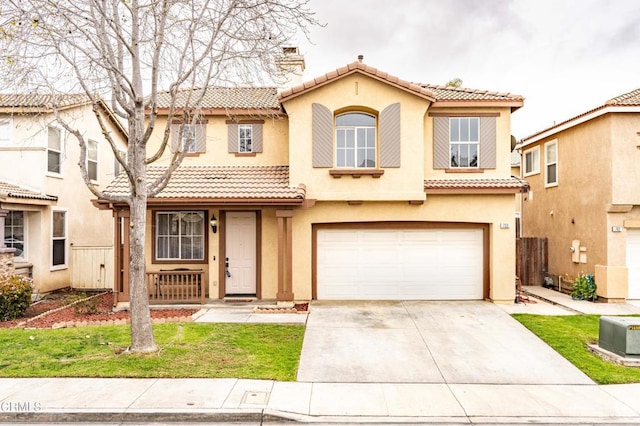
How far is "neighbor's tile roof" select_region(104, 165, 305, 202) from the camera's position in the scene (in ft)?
35.7

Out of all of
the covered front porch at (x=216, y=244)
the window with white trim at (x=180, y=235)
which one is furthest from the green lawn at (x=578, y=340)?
the window with white trim at (x=180, y=235)

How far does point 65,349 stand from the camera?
7.59 metres

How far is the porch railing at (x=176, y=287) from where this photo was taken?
11.5 m

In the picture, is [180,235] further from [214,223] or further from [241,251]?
[241,251]

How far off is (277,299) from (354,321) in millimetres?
2366

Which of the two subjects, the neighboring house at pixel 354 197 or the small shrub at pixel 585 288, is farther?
the small shrub at pixel 585 288

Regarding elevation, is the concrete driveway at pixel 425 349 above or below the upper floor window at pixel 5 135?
below

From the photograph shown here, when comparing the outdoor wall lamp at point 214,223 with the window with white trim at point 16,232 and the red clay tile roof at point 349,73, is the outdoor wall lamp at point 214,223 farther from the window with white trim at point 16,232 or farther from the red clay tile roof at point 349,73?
the window with white trim at point 16,232

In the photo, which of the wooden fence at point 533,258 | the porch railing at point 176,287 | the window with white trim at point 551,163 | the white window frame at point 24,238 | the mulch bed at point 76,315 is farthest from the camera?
the wooden fence at point 533,258

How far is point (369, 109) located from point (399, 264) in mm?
4641

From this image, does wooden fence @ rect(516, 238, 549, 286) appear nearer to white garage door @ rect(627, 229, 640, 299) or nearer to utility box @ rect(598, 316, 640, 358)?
white garage door @ rect(627, 229, 640, 299)

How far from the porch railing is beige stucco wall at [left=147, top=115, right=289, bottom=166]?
11.4 feet

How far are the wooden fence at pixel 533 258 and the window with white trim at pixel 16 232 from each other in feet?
56.8

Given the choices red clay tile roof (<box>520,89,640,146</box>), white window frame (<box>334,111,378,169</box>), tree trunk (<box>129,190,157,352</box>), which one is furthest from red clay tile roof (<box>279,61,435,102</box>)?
tree trunk (<box>129,190,157,352</box>)
